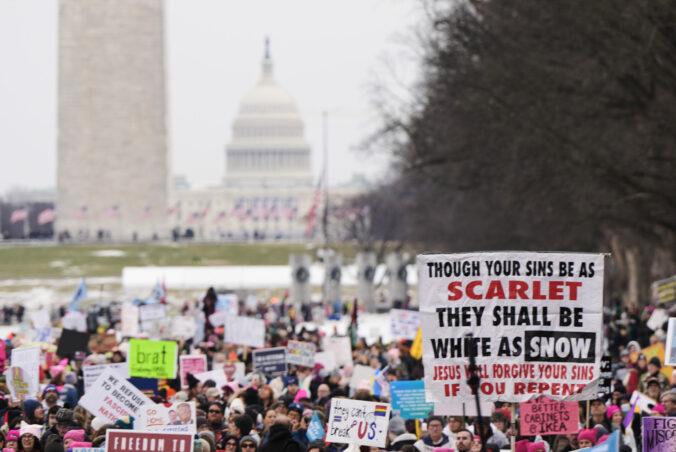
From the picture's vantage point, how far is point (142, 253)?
303 feet

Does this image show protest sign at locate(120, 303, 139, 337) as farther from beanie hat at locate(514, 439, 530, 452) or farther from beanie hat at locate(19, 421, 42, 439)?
Result: beanie hat at locate(514, 439, 530, 452)

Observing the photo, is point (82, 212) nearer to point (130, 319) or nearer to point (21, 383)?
point (130, 319)

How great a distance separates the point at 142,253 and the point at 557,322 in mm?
81090

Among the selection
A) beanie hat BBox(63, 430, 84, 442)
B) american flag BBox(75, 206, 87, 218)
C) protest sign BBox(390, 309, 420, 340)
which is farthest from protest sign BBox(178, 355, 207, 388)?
american flag BBox(75, 206, 87, 218)

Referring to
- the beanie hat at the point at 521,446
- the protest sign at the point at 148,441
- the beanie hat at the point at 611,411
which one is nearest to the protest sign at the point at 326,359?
the beanie hat at the point at 611,411

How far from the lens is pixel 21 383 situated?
58.1 feet

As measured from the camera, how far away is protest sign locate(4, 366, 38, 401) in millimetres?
17719

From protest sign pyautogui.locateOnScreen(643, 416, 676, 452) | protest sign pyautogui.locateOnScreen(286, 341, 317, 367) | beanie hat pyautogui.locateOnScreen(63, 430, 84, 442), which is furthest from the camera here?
protest sign pyautogui.locateOnScreen(286, 341, 317, 367)

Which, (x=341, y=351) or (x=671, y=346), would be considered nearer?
(x=671, y=346)

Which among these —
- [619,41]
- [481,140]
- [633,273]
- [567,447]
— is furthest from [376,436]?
[633,273]

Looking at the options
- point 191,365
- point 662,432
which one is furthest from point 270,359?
point 662,432

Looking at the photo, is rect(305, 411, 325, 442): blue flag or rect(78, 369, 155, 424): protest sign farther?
rect(78, 369, 155, 424): protest sign

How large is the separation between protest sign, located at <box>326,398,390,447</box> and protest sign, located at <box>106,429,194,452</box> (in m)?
2.26

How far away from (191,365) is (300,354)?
6.14 feet
